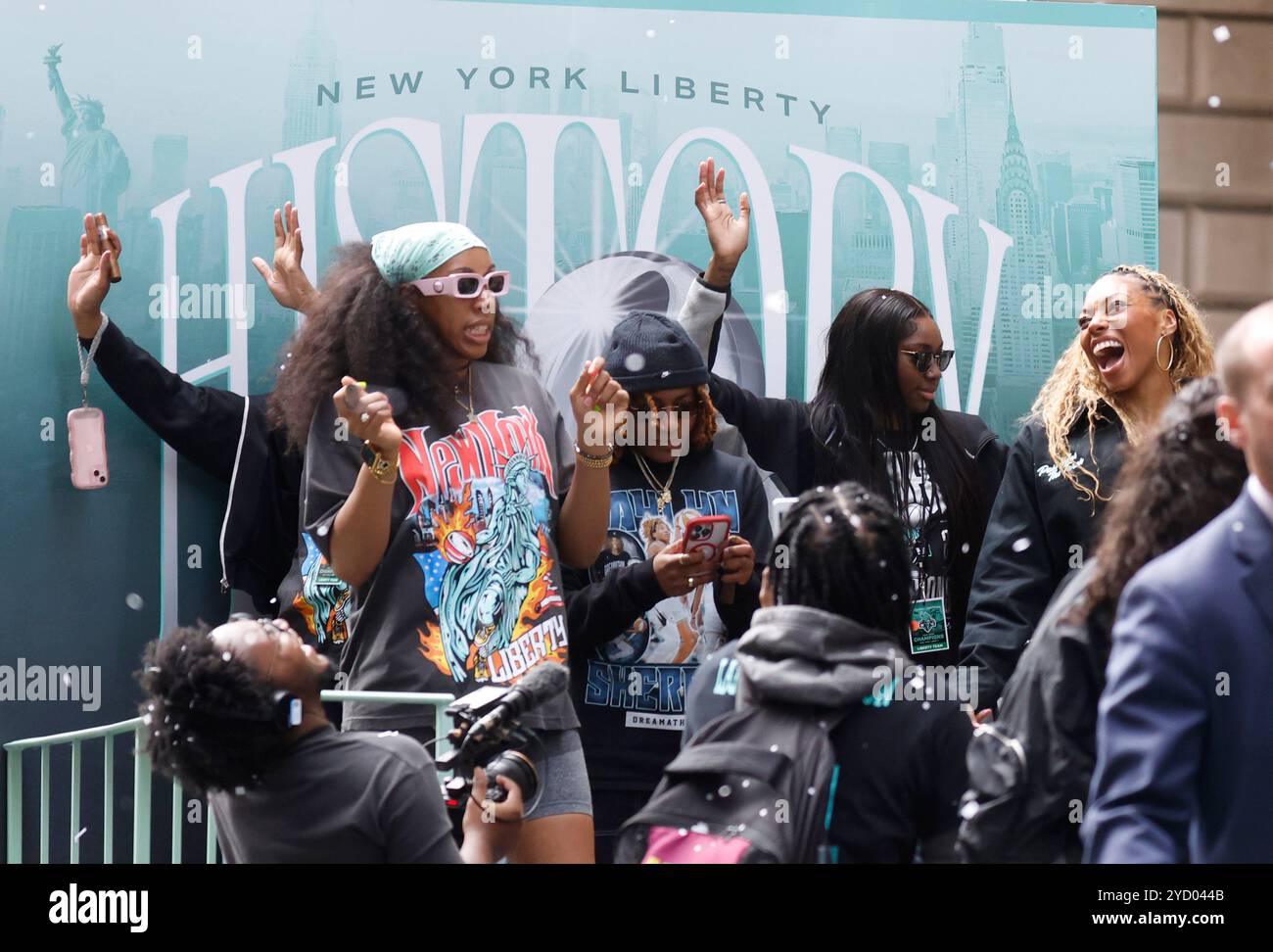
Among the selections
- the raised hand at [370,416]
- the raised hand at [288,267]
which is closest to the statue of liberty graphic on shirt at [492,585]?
the raised hand at [370,416]

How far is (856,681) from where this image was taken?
89.1 inches

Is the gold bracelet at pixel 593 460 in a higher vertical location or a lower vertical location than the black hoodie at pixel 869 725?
higher

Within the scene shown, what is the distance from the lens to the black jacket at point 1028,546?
9.06ft

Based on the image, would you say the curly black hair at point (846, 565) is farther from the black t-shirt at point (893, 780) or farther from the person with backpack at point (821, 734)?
the black t-shirt at point (893, 780)

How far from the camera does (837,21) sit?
314 cm

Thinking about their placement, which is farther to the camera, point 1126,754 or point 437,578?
point 437,578

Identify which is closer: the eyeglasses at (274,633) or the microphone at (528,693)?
the eyeglasses at (274,633)

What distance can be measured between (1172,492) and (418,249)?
4.60 feet

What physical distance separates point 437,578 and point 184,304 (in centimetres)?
82

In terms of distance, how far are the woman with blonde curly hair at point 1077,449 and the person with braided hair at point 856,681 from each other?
0.42 m
